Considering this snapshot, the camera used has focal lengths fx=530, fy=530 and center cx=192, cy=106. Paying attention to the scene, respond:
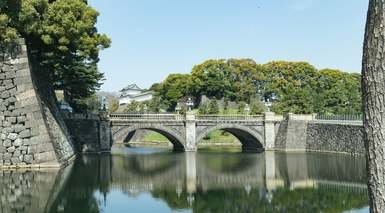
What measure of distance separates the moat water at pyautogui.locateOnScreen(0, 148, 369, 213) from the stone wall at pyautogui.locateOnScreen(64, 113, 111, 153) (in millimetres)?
10232

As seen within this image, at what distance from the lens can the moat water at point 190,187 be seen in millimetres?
21109

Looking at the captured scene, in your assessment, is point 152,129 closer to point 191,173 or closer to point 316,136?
point 316,136

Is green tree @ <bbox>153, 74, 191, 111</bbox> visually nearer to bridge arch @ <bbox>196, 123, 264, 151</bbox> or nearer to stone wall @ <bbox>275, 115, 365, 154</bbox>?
bridge arch @ <bbox>196, 123, 264, 151</bbox>

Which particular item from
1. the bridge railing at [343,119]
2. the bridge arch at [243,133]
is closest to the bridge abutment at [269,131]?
the bridge arch at [243,133]

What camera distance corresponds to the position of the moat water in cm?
2111

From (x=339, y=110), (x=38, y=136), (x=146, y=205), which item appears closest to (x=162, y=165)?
(x=38, y=136)

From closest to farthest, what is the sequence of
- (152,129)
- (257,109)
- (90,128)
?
(90,128) < (152,129) < (257,109)

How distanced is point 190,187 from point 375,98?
23.8 meters

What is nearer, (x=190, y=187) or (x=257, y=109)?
(x=190, y=187)

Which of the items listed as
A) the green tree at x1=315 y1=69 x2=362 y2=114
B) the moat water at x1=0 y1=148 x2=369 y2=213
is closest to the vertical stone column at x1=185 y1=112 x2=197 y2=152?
the moat water at x1=0 y1=148 x2=369 y2=213

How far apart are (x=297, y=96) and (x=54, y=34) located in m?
40.2

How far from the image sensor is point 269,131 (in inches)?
2217

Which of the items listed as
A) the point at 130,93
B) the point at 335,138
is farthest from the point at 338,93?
the point at 130,93

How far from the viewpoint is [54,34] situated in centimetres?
3356
